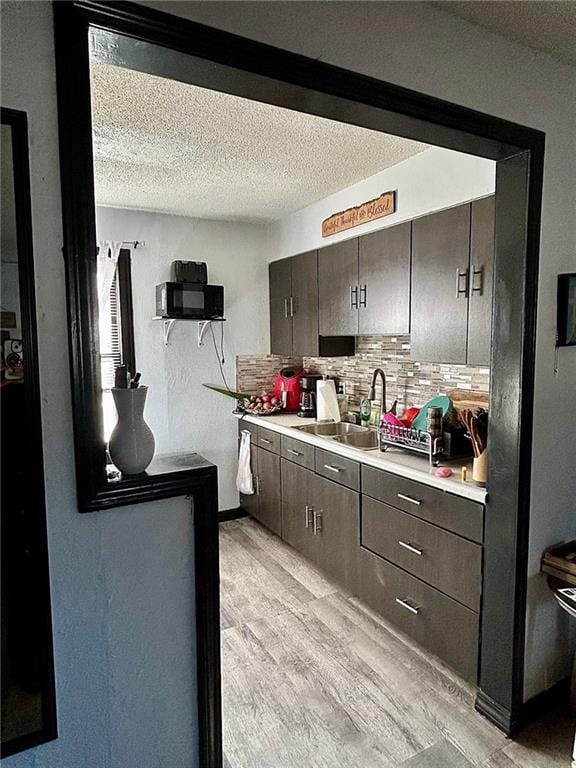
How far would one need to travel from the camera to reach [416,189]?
8.16 feet

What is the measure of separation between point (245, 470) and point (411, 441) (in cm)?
165

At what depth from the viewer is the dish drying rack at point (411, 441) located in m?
2.23

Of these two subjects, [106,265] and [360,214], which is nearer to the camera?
[360,214]

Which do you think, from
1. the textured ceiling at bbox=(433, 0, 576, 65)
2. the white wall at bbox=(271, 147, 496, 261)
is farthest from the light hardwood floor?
the textured ceiling at bbox=(433, 0, 576, 65)

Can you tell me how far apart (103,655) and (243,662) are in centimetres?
134

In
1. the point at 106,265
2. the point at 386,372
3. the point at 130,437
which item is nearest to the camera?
the point at 130,437

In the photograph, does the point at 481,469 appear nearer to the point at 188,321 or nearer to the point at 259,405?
the point at 259,405

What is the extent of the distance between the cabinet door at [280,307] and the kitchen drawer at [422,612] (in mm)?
1789

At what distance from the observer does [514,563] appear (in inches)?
67.3

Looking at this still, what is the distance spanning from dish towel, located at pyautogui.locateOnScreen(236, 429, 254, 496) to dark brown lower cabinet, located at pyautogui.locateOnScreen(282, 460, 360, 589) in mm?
477

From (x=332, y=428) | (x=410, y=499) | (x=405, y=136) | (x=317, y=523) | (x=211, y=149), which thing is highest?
(x=211, y=149)

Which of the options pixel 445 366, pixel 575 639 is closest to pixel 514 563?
pixel 575 639

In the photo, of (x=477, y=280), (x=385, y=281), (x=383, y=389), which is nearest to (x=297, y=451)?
(x=383, y=389)

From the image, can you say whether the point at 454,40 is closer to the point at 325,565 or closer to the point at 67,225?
the point at 67,225
